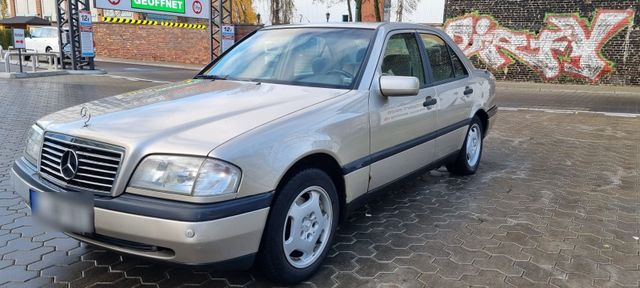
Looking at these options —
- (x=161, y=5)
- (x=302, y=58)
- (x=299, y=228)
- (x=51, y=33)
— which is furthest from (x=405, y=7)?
(x=299, y=228)

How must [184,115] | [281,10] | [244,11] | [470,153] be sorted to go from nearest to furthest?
A: 1. [184,115]
2. [470,153]
3. [281,10]
4. [244,11]

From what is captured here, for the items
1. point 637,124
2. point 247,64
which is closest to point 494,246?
point 247,64

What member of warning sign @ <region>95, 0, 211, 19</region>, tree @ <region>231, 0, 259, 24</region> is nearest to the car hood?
A: warning sign @ <region>95, 0, 211, 19</region>

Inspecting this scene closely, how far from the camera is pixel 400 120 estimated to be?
388cm

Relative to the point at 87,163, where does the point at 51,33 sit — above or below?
above

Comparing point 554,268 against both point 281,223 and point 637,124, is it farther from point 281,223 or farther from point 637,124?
point 637,124

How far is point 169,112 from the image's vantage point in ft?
10.0

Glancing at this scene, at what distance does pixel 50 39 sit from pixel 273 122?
1166 inches

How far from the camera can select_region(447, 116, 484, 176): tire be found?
5.46 m

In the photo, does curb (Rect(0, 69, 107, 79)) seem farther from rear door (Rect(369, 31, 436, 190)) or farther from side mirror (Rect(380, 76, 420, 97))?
side mirror (Rect(380, 76, 420, 97))

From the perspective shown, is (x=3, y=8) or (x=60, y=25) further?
(x=3, y=8)

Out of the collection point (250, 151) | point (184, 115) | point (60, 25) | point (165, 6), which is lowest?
point (250, 151)

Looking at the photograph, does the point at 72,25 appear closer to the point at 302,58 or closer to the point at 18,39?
the point at 18,39

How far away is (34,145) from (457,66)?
3.90 meters
